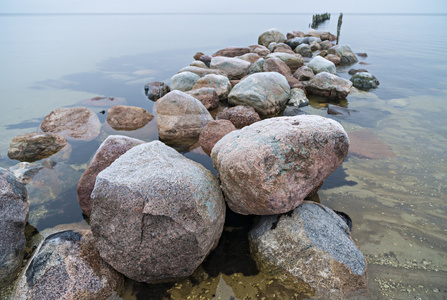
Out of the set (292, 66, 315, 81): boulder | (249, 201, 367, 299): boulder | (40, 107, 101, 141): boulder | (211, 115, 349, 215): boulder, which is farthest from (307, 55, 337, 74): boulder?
(249, 201, 367, 299): boulder

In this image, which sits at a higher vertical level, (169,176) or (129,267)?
(169,176)

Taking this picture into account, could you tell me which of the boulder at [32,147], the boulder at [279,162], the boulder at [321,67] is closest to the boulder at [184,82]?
the boulder at [32,147]

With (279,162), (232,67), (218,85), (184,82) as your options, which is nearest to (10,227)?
(279,162)

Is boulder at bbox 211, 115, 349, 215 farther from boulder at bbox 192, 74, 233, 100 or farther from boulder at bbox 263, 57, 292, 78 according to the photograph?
boulder at bbox 263, 57, 292, 78

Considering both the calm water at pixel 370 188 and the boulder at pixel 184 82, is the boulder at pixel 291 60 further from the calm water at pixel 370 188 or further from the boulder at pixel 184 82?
the boulder at pixel 184 82

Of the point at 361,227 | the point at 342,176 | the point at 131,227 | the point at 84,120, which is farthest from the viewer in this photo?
the point at 84,120

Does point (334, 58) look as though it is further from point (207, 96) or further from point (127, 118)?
point (127, 118)

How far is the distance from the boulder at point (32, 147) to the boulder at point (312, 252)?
4739 mm

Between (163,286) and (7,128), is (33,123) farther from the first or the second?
(163,286)

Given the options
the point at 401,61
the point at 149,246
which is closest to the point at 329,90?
the point at 149,246

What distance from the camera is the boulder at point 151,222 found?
262cm

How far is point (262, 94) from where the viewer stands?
6980 millimetres

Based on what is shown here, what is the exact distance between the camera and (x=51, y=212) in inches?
158

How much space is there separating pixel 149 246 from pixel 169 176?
2.34 feet
